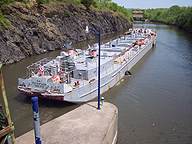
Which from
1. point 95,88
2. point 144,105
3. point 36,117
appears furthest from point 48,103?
point 36,117

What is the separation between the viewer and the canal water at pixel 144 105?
1448 cm

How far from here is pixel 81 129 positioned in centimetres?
1119

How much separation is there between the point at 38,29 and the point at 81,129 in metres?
35.4

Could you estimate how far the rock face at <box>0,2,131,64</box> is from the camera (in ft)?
110

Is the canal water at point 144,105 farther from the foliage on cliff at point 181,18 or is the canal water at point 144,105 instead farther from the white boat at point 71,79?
the foliage on cliff at point 181,18

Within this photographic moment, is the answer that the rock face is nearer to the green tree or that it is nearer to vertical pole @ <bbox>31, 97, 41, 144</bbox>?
the green tree

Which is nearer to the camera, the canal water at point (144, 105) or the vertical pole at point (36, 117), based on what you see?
the vertical pole at point (36, 117)

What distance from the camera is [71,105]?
60.2 feet

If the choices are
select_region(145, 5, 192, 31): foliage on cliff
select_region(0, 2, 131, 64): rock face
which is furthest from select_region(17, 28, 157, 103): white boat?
select_region(145, 5, 192, 31): foliage on cliff

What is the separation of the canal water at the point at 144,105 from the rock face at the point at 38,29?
16.9 feet

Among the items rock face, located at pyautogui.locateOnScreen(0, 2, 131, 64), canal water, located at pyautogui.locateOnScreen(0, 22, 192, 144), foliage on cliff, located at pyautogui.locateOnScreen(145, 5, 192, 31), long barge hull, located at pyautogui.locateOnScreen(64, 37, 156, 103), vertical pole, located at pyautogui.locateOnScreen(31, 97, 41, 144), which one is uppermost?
foliage on cliff, located at pyautogui.locateOnScreen(145, 5, 192, 31)

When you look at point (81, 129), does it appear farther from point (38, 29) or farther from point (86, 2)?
point (86, 2)

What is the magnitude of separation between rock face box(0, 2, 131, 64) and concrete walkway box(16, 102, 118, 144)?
23.9 metres

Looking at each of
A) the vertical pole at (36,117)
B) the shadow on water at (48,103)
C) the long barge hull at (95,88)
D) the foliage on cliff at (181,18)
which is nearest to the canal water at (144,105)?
the shadow on water at (48,103)
